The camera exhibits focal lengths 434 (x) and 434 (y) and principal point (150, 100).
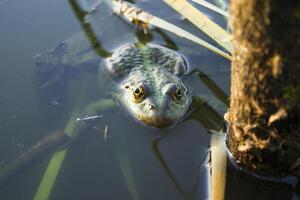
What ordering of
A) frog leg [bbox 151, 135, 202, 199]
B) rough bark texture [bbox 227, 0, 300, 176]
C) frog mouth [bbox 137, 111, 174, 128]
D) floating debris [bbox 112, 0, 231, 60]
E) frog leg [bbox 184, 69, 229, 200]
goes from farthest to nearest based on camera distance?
floating debris [bbox 112, 0, 231, 60], frog mouth [bbox 137, 111, 174, 128], frog leg [bbox 151, 135, 202, 199], frog leg [bbox 184, 69, 229, 200], rough bark texture [bbox 227, 0, 300, 176]

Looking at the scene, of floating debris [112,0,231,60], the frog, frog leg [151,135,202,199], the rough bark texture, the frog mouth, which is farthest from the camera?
floating debris [112,0,231,60]

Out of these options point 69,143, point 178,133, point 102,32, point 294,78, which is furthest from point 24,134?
point 294,78

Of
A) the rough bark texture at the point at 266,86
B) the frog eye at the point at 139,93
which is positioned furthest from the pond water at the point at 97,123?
the rough bark texture at the point at 266,86

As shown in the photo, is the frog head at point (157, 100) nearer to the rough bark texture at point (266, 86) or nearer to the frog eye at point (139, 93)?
the frog eye at point (139, 93)

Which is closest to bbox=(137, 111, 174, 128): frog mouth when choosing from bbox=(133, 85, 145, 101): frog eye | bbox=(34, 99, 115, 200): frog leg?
bbox=(133, 85, 145, 101): frog eye

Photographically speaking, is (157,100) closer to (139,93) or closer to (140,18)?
(139,93)

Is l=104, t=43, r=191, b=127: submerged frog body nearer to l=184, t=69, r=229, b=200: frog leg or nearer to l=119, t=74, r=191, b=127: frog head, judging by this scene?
l=119, t=74, r=191, b=127: frog head
